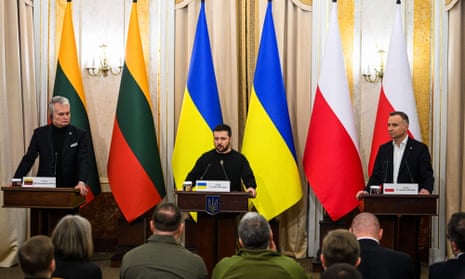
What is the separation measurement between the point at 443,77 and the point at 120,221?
4.01 meters

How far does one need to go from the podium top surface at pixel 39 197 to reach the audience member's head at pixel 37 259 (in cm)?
293

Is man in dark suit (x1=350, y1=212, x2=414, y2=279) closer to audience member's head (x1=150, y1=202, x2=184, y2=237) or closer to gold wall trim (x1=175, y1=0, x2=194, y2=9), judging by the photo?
audience member's head (x1=150, y1=202, x2=184, y2=237)

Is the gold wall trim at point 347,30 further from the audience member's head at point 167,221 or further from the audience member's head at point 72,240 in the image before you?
the audience member's head at point 72,240

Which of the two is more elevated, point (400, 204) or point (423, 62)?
point (423, 62)

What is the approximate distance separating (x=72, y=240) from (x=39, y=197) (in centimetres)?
264

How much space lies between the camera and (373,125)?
8047 millimetres

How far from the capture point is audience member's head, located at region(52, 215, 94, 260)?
11.1 feet

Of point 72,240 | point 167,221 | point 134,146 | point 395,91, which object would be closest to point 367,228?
point 167,221

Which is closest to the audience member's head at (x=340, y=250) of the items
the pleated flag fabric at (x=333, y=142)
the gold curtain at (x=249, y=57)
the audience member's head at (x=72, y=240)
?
the audience member's head at (x=72, y=240)

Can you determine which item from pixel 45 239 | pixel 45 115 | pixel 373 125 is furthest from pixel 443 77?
pixel 45 239

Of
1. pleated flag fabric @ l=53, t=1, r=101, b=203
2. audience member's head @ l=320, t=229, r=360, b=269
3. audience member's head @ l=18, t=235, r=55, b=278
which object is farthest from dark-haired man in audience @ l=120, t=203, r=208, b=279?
pleated flag fabric @ l=53, t=1, r=101, b=203

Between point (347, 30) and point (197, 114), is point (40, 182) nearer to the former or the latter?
point (197, 114)

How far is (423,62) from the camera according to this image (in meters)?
7.93

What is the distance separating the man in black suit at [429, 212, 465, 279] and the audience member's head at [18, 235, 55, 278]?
206cm
